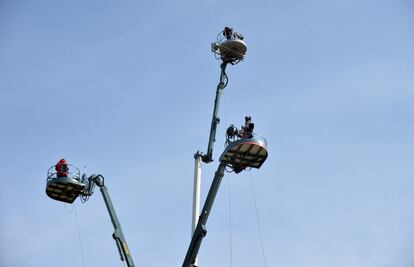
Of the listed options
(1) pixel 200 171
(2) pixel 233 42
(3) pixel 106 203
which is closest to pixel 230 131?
(1) pixel 200 171

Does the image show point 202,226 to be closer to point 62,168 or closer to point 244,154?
point 244,154

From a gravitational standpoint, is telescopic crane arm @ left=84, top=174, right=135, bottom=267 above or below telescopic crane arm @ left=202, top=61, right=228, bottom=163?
below

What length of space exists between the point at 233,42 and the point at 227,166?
9.34m

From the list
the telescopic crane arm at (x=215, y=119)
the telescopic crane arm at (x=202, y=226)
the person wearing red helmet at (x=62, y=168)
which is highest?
the telescopic crane arm at (x=215, y=119)

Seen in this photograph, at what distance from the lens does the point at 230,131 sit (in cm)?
3525

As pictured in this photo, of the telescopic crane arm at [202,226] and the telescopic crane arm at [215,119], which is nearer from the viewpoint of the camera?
the telescopic crane arm at [202,226]

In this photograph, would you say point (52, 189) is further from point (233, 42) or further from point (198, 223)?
point (233, 42)

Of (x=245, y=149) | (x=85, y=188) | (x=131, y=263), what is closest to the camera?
(x=245, y=149)

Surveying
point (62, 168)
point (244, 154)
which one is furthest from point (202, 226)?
point (62, 168)

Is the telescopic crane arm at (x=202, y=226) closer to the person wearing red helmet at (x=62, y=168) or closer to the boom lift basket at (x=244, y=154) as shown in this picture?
the boom lift basket at (x=244, y=154)

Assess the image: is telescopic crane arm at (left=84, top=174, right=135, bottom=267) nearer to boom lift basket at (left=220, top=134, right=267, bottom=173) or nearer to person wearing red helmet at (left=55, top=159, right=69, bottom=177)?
person wearing red helmet at (left=55, top=159, right=69, bottom=177)

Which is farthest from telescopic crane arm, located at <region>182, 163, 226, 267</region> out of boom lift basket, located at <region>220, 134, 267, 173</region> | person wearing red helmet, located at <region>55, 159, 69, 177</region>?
person wearing red helmet, located at <region>55, 159, 69, 177</region>

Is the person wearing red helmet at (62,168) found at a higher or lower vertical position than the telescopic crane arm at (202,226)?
higher

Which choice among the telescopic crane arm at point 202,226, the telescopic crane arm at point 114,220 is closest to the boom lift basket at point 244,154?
the telescopic crane arm at point 202,226
